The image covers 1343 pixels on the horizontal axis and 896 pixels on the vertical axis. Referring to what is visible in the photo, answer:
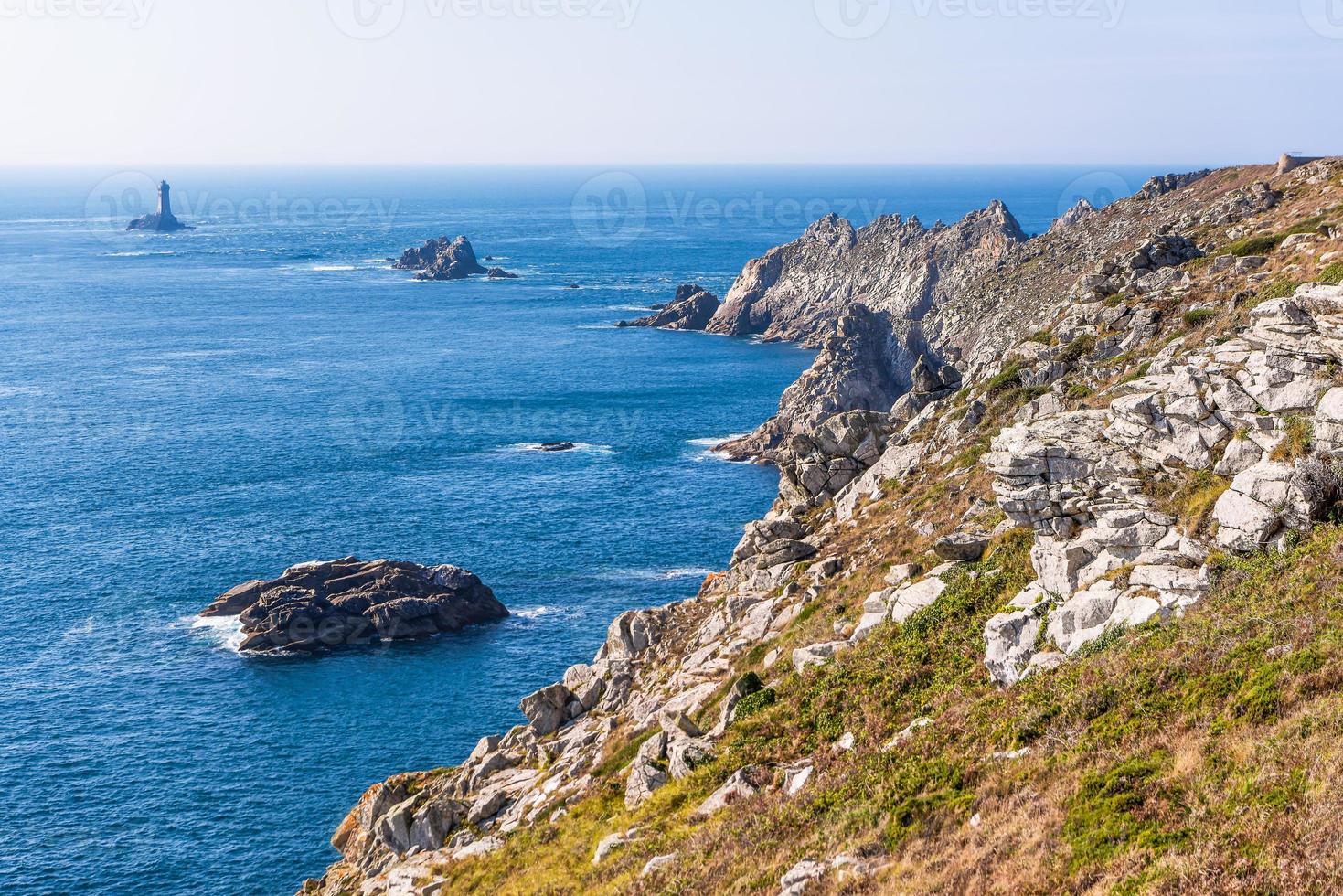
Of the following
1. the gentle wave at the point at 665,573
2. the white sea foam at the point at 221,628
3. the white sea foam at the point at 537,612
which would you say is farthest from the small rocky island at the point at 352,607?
the gentle wave at the point at 665,573

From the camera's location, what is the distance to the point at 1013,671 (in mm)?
28625

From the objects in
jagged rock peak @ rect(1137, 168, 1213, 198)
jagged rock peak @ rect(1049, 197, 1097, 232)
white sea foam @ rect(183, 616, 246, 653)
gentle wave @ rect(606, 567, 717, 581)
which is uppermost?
jagged rock peak @ rect(1137, 168, 1213, 198)

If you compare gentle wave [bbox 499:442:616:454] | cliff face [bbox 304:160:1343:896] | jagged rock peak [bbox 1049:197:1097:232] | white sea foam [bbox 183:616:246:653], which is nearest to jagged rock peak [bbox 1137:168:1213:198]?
jagged rock peak [bbox 1049:197:1097:232]

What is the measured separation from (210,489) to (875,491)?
272ft

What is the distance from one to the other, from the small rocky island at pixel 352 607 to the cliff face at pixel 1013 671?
3747 centimetres

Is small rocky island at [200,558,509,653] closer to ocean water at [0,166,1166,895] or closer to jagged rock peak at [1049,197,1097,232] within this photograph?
ocean water at [0,166,1166,895]

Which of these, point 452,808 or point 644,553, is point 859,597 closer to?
point 452,808

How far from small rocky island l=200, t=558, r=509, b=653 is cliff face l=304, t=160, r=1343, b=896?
37.5 meters

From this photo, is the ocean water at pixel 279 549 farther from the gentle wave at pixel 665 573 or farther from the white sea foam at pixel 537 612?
the gentle wave at pixel 665 573

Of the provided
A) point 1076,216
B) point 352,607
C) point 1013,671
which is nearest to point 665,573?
point 352,607

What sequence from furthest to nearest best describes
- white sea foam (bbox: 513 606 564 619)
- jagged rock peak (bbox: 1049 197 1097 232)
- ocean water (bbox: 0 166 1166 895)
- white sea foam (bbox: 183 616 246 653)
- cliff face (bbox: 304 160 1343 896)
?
jagged rock peak (bbox: 1049 197 1097 232) < white sea foam (bbox: 513 606 564 619) < white sea foam (bbox: 183 616 246 653) < ocean water (bbox: 0 166 1166 895) < cliff face (bbox: 304 160 1343 896)

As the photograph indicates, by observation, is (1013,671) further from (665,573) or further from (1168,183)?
(1168,183)

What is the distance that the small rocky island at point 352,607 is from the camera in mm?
83938

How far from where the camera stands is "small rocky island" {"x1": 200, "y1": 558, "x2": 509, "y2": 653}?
8394 centimetres
